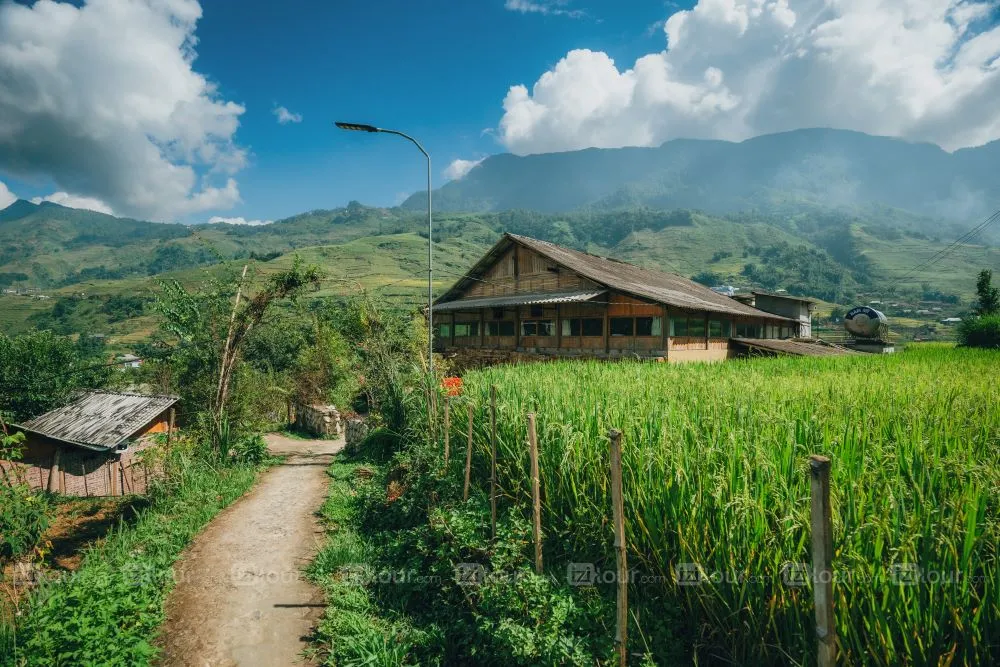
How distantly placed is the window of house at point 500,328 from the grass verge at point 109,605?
1779 centimetres

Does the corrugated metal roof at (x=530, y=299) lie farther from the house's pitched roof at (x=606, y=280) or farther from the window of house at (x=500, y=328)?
the window of house at (x=500, y=328)

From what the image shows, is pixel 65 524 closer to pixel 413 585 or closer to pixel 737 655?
pixel 413 585

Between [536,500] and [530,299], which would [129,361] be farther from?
[530,299]

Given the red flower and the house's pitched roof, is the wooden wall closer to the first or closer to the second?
the house's pitched roof

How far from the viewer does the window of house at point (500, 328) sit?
23.6m

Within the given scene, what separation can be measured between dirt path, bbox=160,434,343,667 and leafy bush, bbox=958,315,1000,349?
125 feet

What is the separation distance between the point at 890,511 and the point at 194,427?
13.0 m

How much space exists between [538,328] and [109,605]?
18724 millimetres

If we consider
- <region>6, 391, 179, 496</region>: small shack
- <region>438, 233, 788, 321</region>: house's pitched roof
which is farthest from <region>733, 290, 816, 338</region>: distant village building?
<region>6, 391, 179, 496</region>: small shack

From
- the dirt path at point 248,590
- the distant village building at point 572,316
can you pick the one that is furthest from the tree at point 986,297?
the dirt path at point 248,590

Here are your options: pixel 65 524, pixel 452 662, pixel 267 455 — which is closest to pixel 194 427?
pixel 267 455

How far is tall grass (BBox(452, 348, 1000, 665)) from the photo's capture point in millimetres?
2270

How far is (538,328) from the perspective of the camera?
858 inches

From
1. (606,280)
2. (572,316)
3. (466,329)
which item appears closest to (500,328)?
(466,329)
